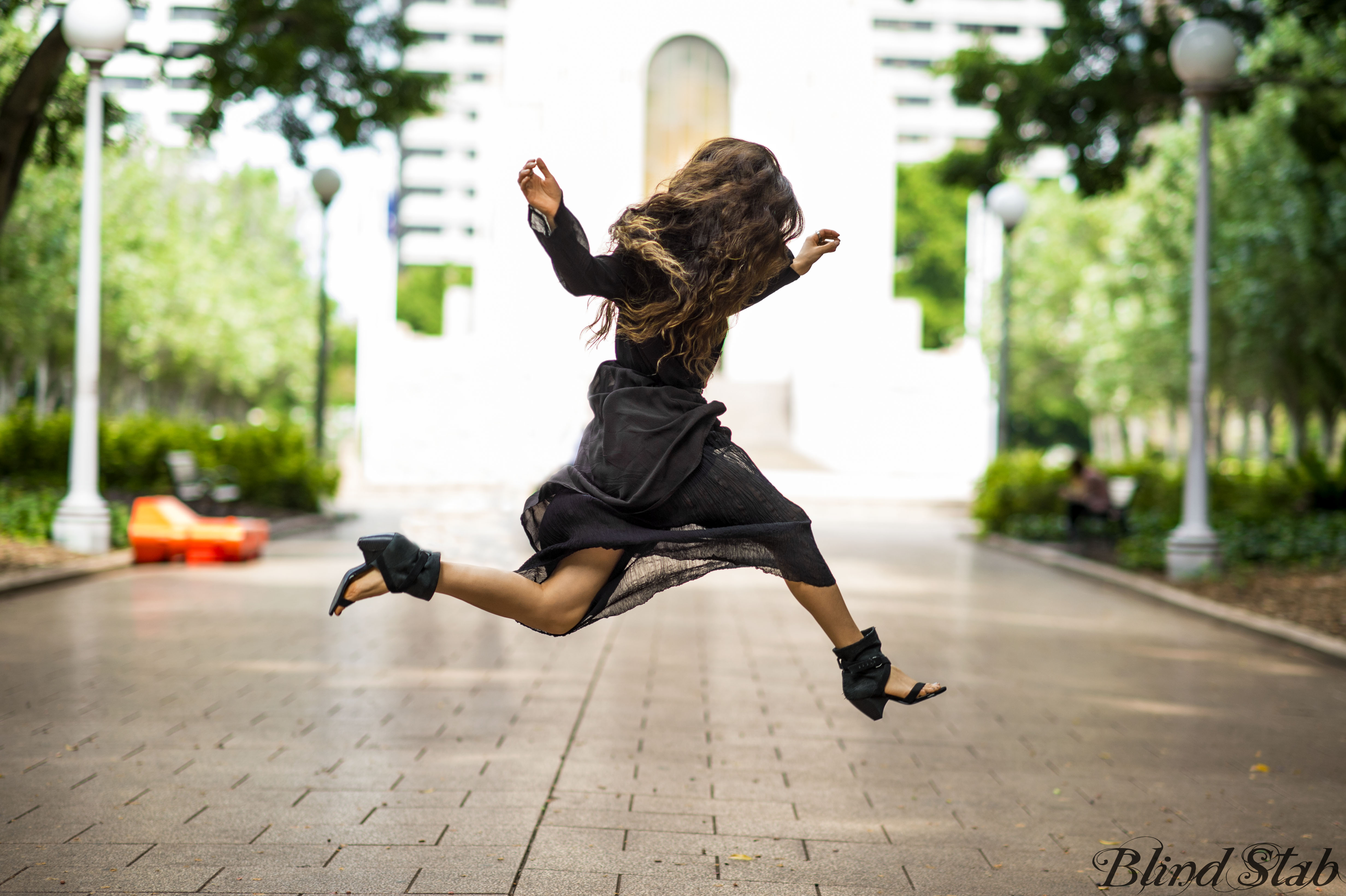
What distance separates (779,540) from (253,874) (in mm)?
1845

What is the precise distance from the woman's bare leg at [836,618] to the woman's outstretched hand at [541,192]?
1.15 m

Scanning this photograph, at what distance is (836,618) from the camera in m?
Result: 3.37

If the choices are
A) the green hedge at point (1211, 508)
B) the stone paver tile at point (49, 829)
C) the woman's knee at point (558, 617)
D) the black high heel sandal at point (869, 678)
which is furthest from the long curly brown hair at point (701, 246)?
the green hedge at point (1211, 508)

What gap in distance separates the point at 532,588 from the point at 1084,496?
15358 millimetres

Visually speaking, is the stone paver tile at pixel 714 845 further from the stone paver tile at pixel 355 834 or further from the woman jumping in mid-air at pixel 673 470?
the woman jumping in mid-air at pixel 673 470

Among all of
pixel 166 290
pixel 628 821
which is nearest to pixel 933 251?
pixel 166 290

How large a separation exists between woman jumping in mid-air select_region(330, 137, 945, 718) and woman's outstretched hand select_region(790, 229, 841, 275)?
173mm

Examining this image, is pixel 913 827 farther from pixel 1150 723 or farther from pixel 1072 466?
pixel 1072 466

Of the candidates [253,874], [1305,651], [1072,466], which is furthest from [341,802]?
[1072,466]

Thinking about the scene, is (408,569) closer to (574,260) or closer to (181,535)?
(574,260)

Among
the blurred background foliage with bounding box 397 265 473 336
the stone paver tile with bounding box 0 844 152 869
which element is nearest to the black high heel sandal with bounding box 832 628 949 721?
the stone paver tile with bounding box 0 844 152 869

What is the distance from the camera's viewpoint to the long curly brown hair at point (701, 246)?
330 centimetres

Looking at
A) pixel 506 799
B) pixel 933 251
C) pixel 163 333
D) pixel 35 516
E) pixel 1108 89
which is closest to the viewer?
pixel 506 799

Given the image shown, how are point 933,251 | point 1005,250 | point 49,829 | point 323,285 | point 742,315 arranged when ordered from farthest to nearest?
point 933,251 < point 742,315 < point 1005,250 < point 323,285 < point 49,829
